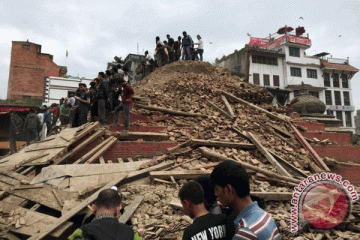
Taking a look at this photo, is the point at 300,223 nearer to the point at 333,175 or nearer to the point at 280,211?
the point at 280,211

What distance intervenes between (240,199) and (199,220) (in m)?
0.42

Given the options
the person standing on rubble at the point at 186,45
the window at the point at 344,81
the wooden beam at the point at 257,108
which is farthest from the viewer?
the window at the point at 344,81

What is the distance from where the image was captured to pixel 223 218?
205cm

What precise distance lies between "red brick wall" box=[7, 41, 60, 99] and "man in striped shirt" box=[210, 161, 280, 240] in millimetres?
34343

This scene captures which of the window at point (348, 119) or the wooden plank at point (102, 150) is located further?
the window at point (348, 119)

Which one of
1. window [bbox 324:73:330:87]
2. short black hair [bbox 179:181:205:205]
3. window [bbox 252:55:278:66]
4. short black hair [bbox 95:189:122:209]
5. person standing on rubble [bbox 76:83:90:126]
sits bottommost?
short black hair [bbox 95:189:122:209]

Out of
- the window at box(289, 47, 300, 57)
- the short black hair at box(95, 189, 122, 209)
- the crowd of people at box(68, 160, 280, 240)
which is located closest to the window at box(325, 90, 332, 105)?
the window at box(289, 47, 300, 57)

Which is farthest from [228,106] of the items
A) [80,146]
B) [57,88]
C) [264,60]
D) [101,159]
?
[264,60]

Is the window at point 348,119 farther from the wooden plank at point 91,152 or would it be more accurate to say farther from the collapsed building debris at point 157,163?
the wooden plank at point 91,152

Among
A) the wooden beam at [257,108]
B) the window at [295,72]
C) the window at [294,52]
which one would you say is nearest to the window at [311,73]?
the window at [295,72]

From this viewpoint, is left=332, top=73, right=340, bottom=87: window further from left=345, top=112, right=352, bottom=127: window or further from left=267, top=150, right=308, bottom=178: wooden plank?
left=267, top=150, right=308, bottom=178: wooden plank

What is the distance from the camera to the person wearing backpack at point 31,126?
35.9 ft

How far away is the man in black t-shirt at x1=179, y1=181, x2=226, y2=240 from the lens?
1.94 meters

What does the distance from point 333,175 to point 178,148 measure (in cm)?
493
